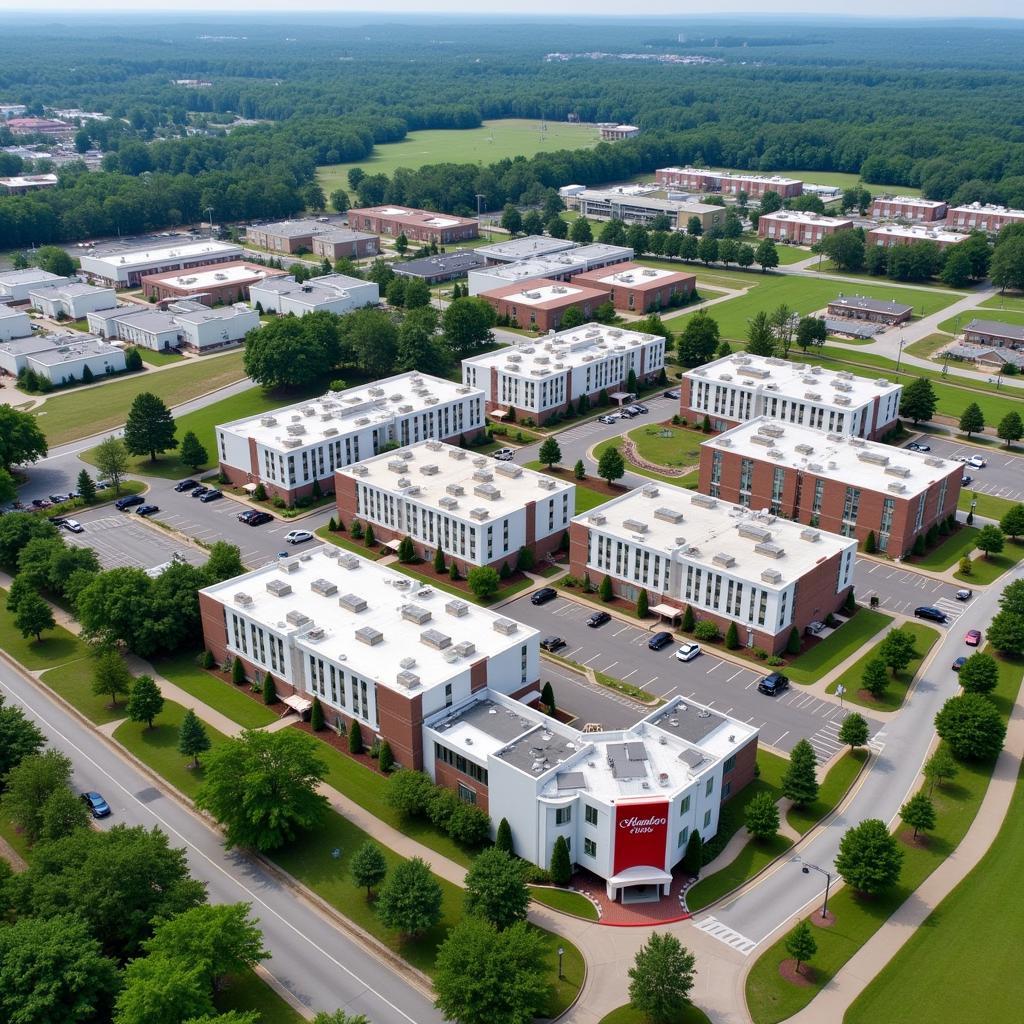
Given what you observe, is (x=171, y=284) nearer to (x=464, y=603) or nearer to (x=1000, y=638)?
(x=464, y=603)

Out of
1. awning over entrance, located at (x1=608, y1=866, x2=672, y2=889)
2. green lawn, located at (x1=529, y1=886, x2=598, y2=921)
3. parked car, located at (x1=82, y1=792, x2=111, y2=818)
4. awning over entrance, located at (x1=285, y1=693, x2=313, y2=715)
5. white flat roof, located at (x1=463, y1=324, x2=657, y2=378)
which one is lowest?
green lawn, located at (x1=529, y1=886, x2=598, y2=921)

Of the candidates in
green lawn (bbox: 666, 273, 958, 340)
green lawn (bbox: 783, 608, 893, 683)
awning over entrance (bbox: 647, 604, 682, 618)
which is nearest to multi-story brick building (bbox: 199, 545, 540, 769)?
awning over entrance (bbox: 647, 604, 682, 618)

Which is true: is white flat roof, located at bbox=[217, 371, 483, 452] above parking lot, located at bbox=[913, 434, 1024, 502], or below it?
above

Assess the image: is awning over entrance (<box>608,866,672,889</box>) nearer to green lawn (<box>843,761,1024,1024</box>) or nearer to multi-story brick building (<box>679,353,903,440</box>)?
green lawn (<box>843,761,1024,1024</box>)

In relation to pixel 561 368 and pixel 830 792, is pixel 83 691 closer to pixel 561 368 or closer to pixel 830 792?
pixel 830 792

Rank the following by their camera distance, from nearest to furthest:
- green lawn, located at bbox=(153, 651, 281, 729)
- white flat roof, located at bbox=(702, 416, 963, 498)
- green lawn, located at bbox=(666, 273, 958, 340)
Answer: green lawn, located at bbox=(153, 651, 281, 729) < white flat roof, located at bbox=(702, 416, 963, 498) < green lawn, located at bbox=(666, 273, 958, 340)

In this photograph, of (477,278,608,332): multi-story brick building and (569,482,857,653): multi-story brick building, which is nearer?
(569,482,857,653): multi-story brick building

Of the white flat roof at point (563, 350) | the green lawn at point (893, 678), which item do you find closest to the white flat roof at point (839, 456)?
the green lawn at point (893, 678)
